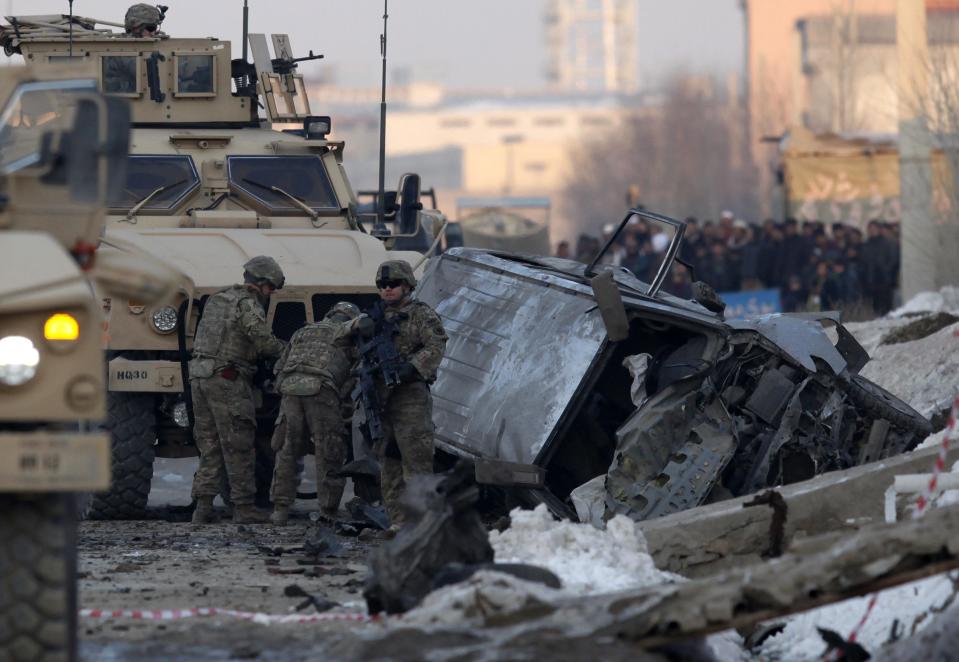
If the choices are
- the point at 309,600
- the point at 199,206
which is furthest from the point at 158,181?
the point at 309,600

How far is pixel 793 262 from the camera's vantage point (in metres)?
25.0

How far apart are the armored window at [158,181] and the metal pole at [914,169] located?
470 inches

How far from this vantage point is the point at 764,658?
7.91m

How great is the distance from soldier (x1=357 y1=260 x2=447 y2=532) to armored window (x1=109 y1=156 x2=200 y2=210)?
2.40 meters

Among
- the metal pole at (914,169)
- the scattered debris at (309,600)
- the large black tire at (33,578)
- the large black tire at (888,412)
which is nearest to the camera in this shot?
the large black tire at (33,578)

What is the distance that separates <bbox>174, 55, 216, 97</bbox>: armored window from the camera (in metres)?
14.3

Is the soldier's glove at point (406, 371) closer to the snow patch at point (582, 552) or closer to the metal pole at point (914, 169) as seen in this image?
the snow patch at point (582, 552)

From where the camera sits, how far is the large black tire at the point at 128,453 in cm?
1204

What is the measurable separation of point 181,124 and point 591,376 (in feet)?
14.6

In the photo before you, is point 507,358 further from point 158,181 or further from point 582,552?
point 582,552

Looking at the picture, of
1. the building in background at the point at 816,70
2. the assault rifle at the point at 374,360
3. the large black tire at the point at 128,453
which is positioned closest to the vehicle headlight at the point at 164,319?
the large black tire at the point at 128,453

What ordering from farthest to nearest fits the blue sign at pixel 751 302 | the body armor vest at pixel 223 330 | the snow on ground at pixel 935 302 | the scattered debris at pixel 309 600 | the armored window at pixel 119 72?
the blue sign at pixel 751 302, the snow on ground at pixel 935 302, the armored window at pixel 119 72, the body armor vest at pixel 223 330, the scattered debris at pixel 309 600

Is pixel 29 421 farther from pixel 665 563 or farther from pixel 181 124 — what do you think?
pixel 181 124

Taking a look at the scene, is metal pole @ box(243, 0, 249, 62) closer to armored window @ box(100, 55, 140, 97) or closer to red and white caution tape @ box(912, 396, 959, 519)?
armored window @ box(100, 55, 140, 97)
